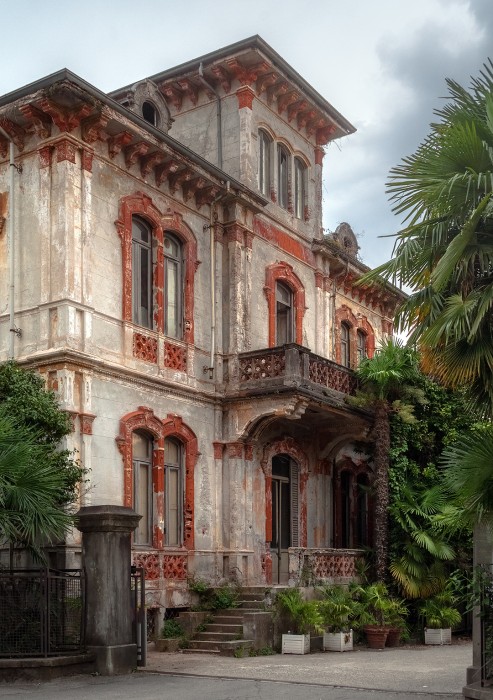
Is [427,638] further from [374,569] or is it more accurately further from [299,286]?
[299,286]

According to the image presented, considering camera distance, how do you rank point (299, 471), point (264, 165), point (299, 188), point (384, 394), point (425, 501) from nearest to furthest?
point (425, 501)
point (384, 394)
point (299, 471)
point (264, 165)
point (299, 188)

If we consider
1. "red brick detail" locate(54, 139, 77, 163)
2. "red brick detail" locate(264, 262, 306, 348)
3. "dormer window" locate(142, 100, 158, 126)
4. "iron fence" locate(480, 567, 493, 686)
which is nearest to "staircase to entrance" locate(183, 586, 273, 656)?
"red brick detail" locate(264, 262, 306, 348)

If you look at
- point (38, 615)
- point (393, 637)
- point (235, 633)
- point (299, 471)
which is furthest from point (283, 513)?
point (38, 615)

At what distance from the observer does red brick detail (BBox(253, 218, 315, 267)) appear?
23812 mm

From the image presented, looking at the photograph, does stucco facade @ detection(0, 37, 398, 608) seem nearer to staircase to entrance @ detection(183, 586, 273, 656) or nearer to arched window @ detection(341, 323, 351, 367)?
arched window @ detection(341, 323, 351, 367)

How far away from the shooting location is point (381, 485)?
23000 mm

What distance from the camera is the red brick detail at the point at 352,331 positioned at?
1067 inches

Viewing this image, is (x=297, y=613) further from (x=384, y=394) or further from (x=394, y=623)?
(x=384, y=394)

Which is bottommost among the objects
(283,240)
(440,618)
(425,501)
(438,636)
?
(438,636)

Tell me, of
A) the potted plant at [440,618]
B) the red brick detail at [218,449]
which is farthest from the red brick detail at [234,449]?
the potted plant at [440,618]

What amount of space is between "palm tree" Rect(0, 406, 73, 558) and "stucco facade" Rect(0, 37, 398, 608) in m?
2.73

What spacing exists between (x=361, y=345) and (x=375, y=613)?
32.9ft

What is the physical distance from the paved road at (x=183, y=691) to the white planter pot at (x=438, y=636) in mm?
8291

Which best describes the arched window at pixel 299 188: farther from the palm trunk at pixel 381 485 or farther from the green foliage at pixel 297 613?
the green foliage at pixel 297 613
